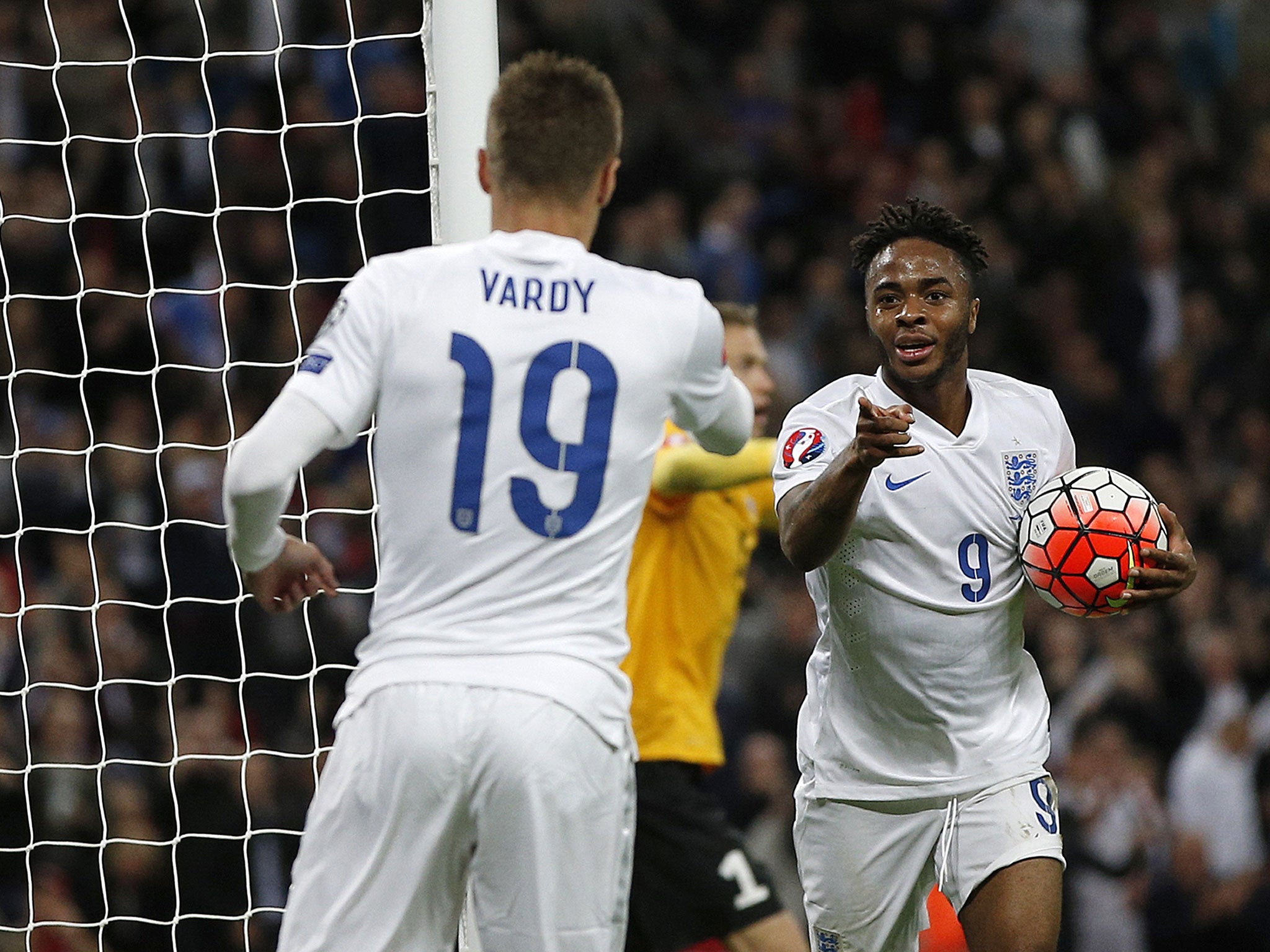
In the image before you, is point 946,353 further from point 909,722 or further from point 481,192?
point 481,192

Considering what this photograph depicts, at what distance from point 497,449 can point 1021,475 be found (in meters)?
1.67

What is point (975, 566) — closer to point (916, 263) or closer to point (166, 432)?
point (916, 263)

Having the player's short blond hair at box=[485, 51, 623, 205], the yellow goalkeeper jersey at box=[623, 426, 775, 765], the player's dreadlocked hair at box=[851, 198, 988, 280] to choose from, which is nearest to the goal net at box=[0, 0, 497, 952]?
the yellow goalkeeper jersey at box=[623, 426, 775, 765]

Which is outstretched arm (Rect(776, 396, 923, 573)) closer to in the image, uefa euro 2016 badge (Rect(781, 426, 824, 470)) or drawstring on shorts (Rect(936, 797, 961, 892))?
uefa euro 2016 badge (Rect(781, 426, 824, 470))

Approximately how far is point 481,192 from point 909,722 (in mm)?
1761

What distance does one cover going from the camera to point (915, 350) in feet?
14.1

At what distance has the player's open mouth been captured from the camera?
14.1 feet

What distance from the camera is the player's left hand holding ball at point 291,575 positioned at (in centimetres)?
329

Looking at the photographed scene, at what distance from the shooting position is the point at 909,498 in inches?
169

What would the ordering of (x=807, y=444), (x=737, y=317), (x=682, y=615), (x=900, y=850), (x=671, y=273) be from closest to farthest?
(x=807, y=444) < (x=900, y=850) < (x=682, y=615) < (x=737, y=317) < (x=671, y=273)

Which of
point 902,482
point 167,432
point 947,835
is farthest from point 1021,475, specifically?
point 167,432

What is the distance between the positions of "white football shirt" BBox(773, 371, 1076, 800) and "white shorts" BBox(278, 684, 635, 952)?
126cm

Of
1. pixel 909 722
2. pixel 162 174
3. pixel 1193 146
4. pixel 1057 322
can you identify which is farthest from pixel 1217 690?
pixel 162 174

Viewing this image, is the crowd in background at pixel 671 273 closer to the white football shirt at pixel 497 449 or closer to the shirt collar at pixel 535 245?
the white football shirt at pixel 497 449
